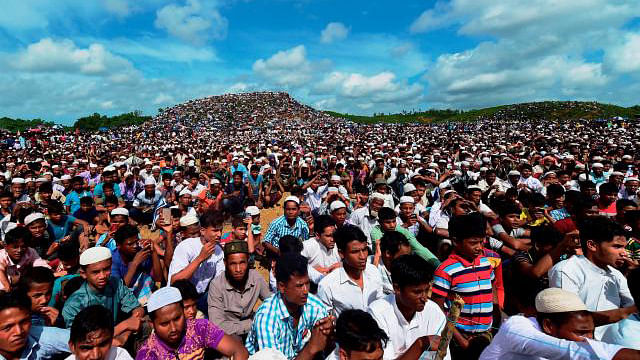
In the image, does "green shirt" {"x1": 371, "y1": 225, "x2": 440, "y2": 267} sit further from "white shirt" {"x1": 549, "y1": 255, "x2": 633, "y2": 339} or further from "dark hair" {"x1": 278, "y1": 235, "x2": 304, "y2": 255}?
"white shirt" {"x1": 549, "y1": 255, "x2": 633, "y2": 339}

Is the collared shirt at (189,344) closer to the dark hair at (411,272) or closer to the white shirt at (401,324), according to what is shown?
the white shirt at (401,324)

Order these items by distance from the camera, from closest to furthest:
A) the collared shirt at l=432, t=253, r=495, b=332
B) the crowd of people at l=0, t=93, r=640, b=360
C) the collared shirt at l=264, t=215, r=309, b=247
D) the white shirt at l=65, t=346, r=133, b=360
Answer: the crowd of people at l=0, t=93, r=640, b=360 < the white shirt at l=65, t=346, r=133, b=360 < the collared shirt at l=432, t=253, r=495, b=332 < the collared shirt at l=264, t=215, r=309, b=247

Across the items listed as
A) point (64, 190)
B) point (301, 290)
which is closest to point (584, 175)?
point (301, 290)

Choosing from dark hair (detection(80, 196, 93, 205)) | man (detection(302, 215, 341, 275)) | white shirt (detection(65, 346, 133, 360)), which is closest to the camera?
white shirt (detection(65, 346, 133, 360))

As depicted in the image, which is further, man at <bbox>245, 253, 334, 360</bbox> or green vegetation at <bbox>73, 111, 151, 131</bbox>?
green vegetation at <bbox>73, 111, 151, 131</bbox>

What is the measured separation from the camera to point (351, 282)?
306 cm

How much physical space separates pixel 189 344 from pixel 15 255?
325cm

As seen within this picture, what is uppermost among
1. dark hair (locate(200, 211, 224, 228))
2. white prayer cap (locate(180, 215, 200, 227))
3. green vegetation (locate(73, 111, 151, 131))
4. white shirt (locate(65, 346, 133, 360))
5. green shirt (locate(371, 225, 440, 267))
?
green vegetation (locate(73, 111, 151, 131))

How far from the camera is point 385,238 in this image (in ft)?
13.0

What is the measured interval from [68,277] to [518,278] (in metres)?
4.69

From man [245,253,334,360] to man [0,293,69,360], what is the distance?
1561mm

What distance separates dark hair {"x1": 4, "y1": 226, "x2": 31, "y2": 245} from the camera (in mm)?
4090

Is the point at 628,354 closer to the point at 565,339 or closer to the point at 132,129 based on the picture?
the point at 565,339

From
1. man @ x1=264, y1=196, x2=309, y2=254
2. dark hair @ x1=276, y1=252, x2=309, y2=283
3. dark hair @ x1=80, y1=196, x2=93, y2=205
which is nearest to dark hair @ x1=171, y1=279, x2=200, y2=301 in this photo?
dark hair @ x1=276, y1=252, x2=309, y2=283
